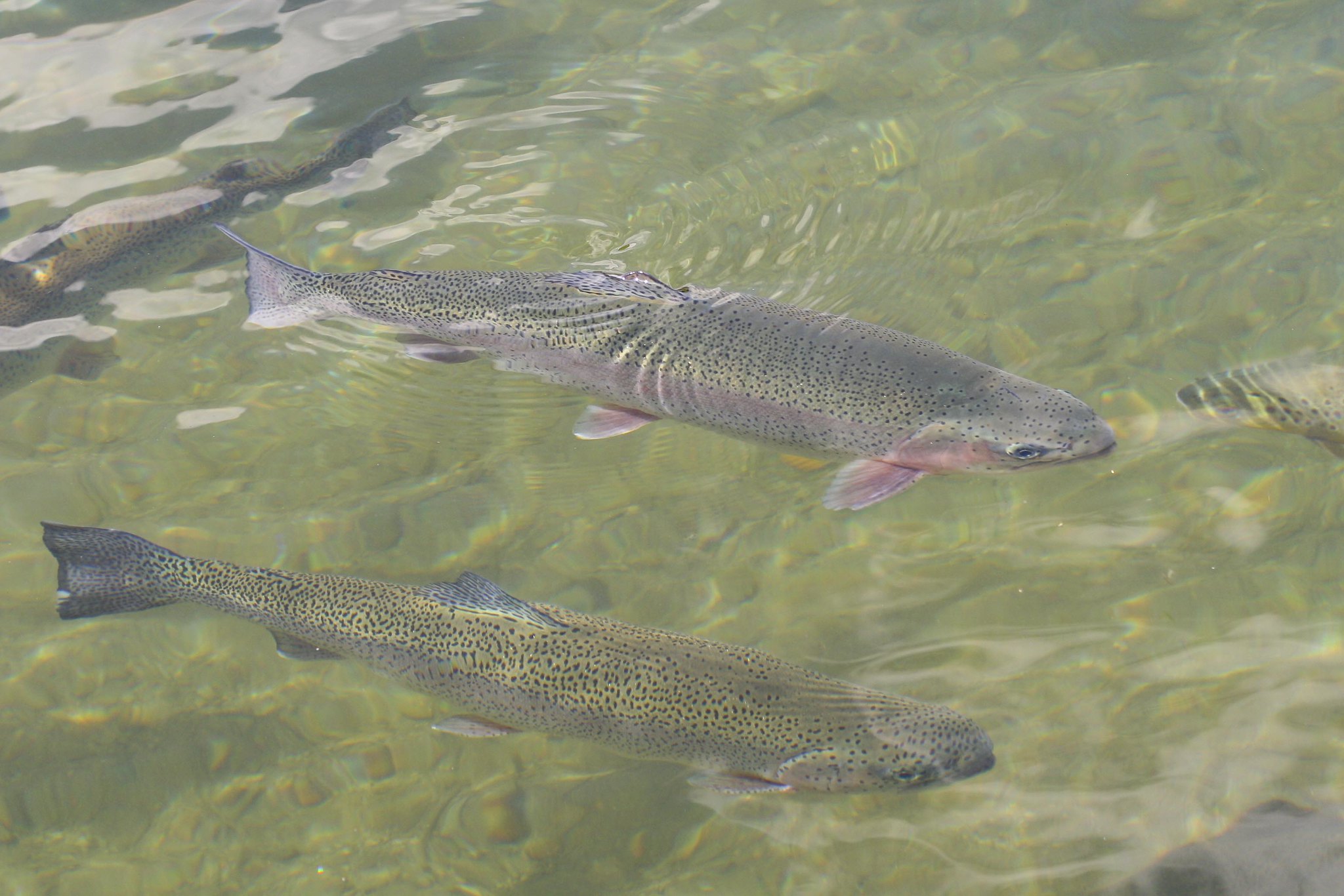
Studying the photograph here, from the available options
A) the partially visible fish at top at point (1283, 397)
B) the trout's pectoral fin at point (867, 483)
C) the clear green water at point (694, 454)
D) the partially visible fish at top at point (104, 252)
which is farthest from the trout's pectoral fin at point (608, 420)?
the partially visible fish at top at point (104, 252)

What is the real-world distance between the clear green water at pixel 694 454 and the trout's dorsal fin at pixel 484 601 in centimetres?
60

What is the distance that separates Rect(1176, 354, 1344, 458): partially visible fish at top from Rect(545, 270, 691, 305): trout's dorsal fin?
8.69ft

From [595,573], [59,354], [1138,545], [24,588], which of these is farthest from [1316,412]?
[59,354]

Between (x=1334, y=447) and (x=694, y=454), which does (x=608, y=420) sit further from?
(x=1334, y=447)

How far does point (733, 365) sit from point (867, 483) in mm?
827

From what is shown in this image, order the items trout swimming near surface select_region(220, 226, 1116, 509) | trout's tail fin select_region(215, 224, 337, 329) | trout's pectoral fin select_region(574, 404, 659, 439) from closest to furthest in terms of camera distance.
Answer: trout swimming near surface select_region(220, 226, 1116, 509) < trout's pectoral fin select_region(574, 404, 659, 439) < trout's tail fin select_region(215, 224, 337, 329)

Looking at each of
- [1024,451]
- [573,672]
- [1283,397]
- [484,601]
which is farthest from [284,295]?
[1283,397]

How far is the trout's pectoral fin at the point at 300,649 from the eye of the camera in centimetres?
431

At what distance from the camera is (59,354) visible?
5.82 m

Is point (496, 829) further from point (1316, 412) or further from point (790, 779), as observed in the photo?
point (1316, 412)

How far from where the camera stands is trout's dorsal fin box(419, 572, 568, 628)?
4086 mm

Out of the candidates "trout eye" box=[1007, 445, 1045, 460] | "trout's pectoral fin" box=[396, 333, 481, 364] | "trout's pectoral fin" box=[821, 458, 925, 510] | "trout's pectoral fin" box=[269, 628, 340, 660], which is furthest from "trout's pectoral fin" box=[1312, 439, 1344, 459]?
"trout's pectoral fin" box=[269, 628, 340, 660]

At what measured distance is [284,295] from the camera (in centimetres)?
522

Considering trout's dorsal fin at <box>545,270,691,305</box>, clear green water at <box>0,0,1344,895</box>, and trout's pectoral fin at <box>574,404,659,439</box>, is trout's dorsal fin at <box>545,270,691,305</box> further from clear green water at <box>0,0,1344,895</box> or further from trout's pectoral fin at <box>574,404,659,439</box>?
clear green water at <box>0,0,1344,895</box>
